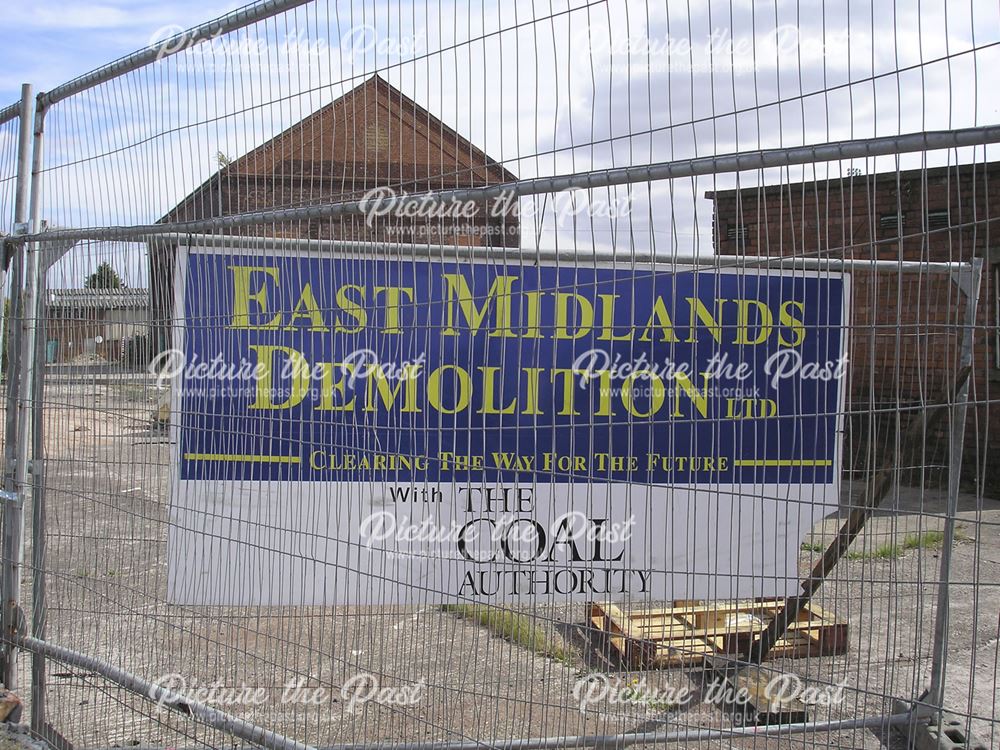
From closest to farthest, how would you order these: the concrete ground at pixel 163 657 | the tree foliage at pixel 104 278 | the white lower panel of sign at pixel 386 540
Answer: the white lower panel of sign at pixel 386 540, the concrete ground at pixel 163 657, the tree foliage at pixel 104 278

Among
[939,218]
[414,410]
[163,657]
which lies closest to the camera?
[414,410]

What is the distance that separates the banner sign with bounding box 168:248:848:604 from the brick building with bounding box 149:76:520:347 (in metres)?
0.14

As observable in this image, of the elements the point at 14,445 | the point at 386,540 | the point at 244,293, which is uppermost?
the point at 244,293

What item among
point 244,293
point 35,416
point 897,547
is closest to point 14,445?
point 35,416

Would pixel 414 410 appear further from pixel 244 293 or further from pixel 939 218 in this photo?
pixel 939 218

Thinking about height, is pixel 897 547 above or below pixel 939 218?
below

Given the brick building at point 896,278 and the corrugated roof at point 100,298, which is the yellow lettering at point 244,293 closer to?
the corrugated roof at point 100,298

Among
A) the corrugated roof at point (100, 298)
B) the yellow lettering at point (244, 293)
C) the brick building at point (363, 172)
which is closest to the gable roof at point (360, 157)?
the brick building at point (363, 172)

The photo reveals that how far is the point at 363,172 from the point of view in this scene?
9.34 feet

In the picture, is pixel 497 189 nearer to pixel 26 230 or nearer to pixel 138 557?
pixel 138 557

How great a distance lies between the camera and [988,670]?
4848 millimetres

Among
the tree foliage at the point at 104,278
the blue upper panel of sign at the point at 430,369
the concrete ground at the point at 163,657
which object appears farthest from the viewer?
the tree foliage at the point at 104,278

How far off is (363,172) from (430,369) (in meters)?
0.73

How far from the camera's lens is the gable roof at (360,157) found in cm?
259
